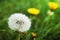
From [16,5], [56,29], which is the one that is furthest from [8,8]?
[56,29]

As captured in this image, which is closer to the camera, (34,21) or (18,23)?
(18,23)

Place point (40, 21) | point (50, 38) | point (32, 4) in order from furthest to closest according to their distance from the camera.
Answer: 1. point (32, 4)
2. point (40, 21)
3. point (50, 38)

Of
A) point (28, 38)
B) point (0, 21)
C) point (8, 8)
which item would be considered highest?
point (8, 8)

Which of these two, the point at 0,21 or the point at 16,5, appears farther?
the point at 16,5

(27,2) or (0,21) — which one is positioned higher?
(27,2)

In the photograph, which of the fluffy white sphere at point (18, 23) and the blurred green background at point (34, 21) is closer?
the fluffy white sphere at point (18, 23)

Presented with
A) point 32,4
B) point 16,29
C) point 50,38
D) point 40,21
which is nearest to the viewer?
point 16,29

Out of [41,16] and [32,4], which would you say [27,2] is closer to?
[32,4]

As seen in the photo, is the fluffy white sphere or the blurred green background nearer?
the fluffy white sphere
